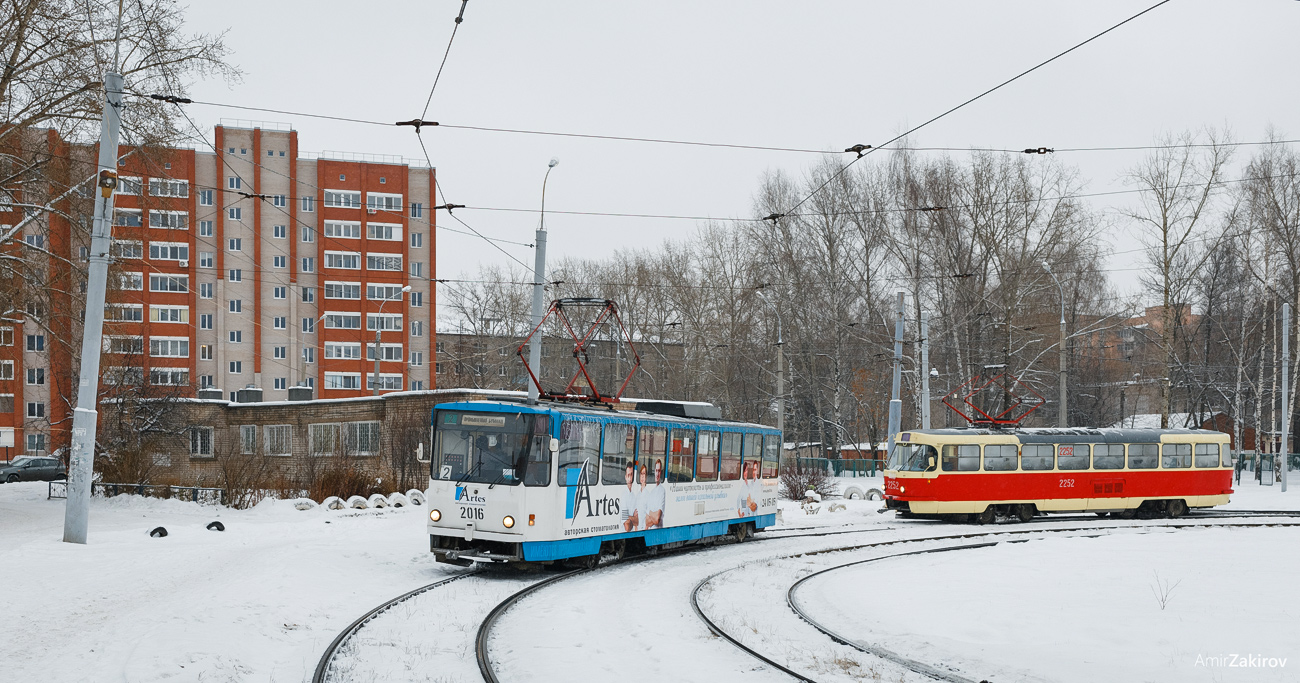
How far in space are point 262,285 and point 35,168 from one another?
2426 inches

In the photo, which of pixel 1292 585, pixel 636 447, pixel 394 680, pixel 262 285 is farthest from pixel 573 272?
pixel 394 680

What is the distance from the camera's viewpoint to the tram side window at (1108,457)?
93.8 ft

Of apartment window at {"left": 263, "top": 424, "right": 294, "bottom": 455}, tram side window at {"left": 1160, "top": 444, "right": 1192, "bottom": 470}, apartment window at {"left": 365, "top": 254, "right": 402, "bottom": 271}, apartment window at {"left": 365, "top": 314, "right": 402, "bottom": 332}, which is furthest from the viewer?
apartment window at {"left": 365, "top": 254, "right": 402, "bottom": 271}

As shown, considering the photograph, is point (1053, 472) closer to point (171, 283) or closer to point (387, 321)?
point (387, 321)

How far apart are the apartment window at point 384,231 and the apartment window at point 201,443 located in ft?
119

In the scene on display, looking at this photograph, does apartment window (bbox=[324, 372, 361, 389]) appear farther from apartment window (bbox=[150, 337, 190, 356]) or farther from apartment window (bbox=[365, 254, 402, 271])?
apartment window (bbox=[150, 337, 190, 356])

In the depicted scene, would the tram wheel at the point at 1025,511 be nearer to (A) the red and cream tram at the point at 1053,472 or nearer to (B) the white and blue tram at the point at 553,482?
(A) the red and cream tram at the point at 1053,472

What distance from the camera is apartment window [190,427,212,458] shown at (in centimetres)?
4734

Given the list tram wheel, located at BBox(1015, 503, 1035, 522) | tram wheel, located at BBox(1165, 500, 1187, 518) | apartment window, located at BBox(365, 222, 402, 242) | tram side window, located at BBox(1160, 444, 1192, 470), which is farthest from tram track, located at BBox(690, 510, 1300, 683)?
apartment window, located at BBox(365, 222, 402, 242)

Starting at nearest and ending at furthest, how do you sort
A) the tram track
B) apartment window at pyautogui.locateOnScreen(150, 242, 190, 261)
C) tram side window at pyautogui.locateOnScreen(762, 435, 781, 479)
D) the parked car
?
the tram track
tram side window at pyautogui.locateOnScreen(762, 435, 781, 479)
the parked car
apartment window at pyautogui.locateOnScreen(150, 242, 190, 261)

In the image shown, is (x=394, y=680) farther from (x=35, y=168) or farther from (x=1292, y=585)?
(x=35, y=168)

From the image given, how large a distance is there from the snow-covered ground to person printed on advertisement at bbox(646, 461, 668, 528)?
0.70 meters

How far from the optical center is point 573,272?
2525 inches

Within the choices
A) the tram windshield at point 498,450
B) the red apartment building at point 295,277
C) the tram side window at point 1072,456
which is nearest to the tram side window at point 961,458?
the tram side window at point 1072,456
